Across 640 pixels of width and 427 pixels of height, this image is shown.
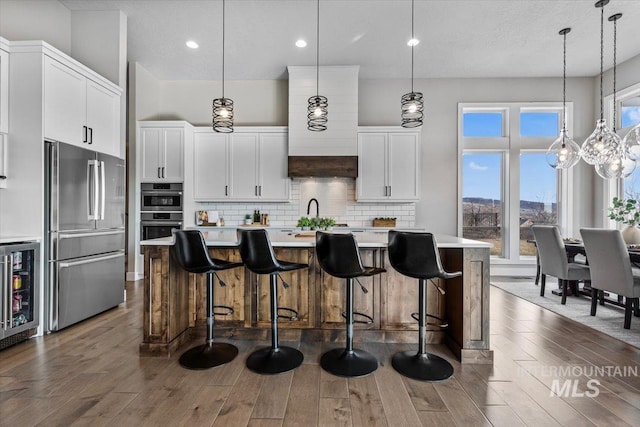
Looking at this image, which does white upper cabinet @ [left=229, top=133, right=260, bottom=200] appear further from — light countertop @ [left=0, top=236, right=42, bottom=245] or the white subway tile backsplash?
light countertop @ [left=0, top=236, right=42, bottom=245]

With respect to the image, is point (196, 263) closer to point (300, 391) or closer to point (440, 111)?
point (300, 391)

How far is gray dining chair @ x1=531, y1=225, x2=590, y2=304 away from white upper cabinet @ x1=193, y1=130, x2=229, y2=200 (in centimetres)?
472

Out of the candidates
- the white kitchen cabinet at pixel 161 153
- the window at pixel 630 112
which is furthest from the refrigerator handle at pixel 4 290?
the window at pixel 630 112

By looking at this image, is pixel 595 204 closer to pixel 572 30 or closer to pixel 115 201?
pixel 572 30

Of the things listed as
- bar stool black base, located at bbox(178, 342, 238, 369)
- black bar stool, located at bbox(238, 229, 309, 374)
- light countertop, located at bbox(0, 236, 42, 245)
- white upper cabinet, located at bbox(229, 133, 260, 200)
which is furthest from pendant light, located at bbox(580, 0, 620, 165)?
light countertop, located at bbox(0, 236, 42, 245)

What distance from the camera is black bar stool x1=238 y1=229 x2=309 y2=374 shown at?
229cm

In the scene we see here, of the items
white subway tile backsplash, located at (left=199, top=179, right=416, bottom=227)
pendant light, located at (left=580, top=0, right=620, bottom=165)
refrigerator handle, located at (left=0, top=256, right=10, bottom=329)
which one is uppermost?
pendant light, located at (left=580, top=0, right=620, bottom=165)

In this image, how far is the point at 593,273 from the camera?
3.50 meters

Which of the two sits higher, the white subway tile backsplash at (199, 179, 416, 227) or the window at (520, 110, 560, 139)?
the window at (520, 110, 560, 139)

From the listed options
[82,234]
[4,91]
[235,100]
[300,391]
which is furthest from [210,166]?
[300,391]

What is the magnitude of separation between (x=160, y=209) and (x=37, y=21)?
8.62ft

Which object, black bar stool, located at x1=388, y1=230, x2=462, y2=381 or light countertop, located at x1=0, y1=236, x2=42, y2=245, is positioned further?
light countertop, located at x1=0, y1=236, x2=42, y2=245

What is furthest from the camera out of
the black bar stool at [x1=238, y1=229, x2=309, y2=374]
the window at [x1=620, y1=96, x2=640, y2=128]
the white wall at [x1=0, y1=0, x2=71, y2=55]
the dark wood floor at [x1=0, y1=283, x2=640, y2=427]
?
the window at [x1=620, y1=96, x2=640, y2=128]

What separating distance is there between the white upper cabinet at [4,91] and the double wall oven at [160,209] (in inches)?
88.9
